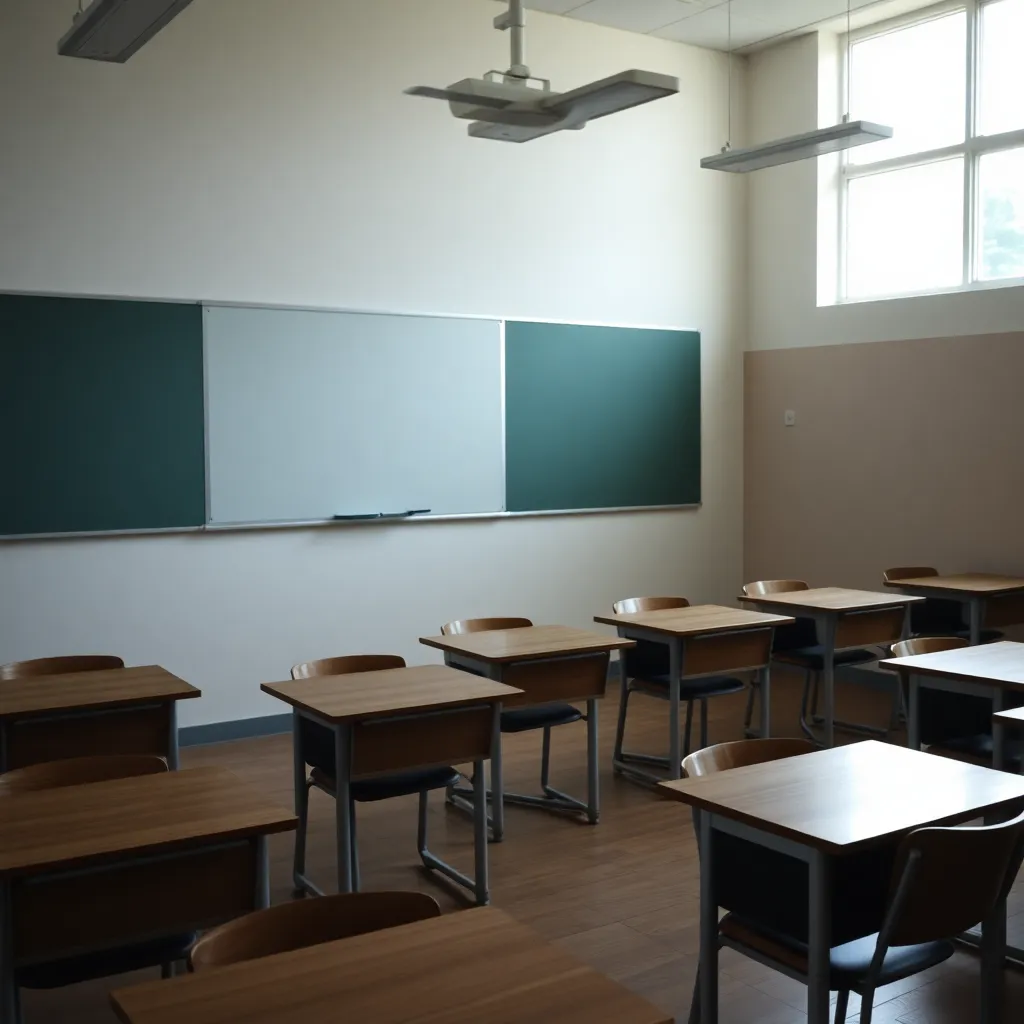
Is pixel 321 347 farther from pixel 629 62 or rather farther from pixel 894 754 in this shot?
pixel 894 754

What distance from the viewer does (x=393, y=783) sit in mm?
3791

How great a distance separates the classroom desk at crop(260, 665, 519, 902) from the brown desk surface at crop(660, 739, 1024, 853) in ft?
3.84

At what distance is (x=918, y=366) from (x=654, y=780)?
10.8 ft

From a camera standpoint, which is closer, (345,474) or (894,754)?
(894,754)

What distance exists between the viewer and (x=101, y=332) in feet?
18.4

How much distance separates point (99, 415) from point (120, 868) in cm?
368

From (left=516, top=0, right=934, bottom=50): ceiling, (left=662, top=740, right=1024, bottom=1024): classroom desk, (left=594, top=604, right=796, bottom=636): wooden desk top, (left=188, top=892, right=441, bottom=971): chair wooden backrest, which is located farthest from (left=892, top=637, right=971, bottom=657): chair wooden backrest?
(left=516, top=0, right=934, bottom=50): ceiling

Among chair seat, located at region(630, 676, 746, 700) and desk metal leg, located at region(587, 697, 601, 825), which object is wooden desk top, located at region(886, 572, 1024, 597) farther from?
desk metal leg, located at region(587, 697, 601, 825)

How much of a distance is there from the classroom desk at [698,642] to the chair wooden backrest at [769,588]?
0.43 metres

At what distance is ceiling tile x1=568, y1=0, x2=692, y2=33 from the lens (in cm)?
693

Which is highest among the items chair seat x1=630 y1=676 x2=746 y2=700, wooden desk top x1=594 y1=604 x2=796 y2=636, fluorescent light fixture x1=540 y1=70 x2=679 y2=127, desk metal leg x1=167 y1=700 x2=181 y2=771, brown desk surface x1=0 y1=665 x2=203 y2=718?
fluorescent light fixture x1=540 y1=70 x2=679 y2=127

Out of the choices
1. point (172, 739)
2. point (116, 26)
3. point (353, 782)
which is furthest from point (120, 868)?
point (116, 26)

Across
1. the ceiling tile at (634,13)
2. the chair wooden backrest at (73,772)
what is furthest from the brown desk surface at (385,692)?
the ceiling tile at (634,13)

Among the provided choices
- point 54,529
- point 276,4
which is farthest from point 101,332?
point 276,4
